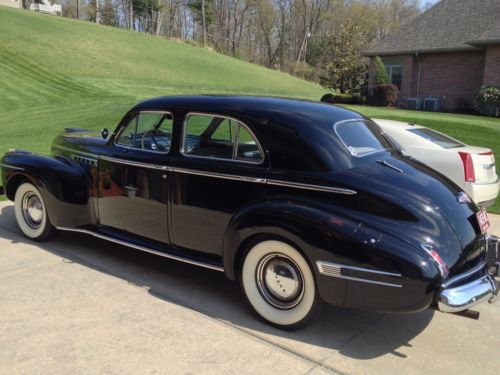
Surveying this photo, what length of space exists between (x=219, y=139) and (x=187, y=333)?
1.62 m

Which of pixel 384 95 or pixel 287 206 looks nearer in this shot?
pixel 287 206

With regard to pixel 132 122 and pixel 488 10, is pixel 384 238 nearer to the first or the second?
pixel 132 122

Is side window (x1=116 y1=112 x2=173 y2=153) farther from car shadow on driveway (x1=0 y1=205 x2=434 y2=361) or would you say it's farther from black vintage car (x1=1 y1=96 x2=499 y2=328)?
car shadow on driveway (x1=0 y1=205 x2=434 y2=361)

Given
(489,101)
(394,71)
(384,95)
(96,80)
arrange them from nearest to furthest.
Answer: (489,101) → (384,95) → (96,80) → (394,71)

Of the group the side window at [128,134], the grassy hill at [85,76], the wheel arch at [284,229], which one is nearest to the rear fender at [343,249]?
the wheel arch at [284,229]

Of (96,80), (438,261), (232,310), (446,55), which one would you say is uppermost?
(446,55)

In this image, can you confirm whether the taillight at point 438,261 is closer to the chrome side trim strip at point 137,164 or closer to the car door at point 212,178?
the car door at point 212,178

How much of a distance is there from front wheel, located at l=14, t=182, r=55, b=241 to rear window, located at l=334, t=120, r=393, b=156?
3213 mm

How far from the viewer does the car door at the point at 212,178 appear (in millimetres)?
3840

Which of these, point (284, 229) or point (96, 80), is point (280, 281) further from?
point (96, 80)

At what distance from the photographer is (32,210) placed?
5.41m

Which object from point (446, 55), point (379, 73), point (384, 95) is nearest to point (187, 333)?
point (384, 95)

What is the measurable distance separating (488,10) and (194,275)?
81.8ft

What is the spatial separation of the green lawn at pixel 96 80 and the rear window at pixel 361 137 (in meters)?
4.22
